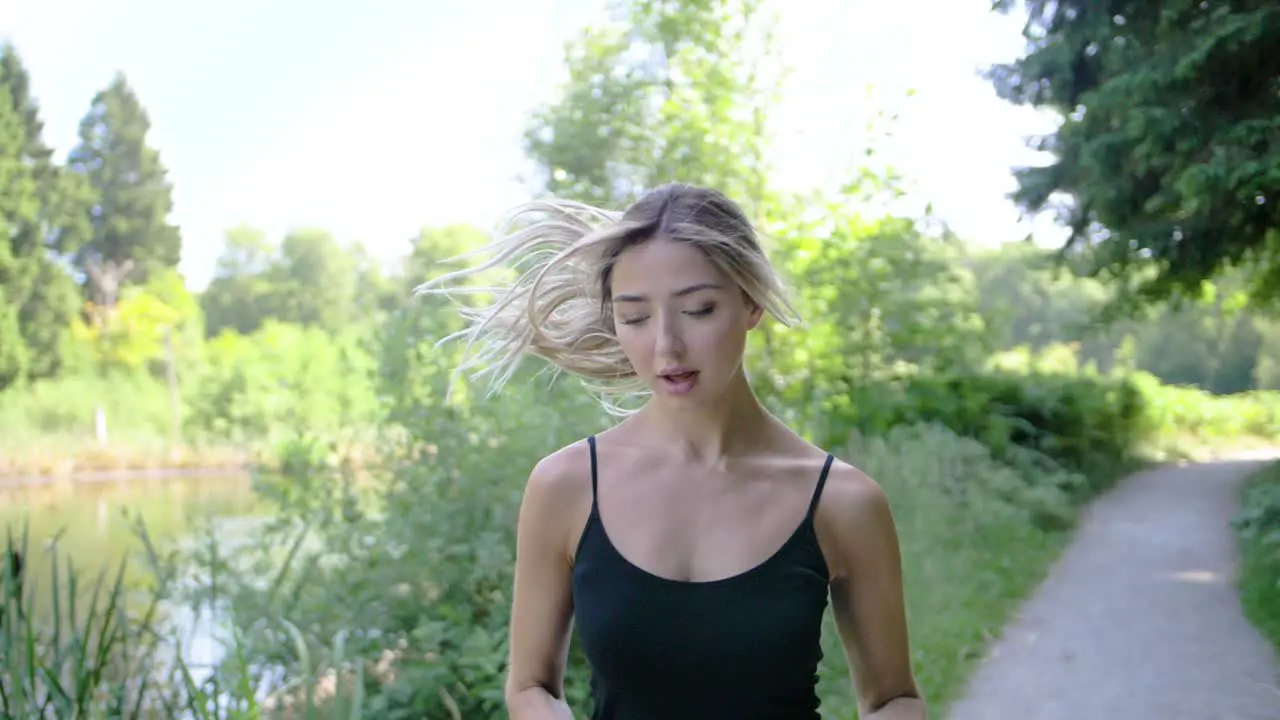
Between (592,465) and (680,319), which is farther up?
(680,319)

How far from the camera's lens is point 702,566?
3.19ft

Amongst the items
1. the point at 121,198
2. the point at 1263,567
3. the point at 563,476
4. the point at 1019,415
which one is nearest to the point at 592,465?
the point at 563,476

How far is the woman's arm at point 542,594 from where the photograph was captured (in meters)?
1.03

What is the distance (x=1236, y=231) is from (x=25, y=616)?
579 cm

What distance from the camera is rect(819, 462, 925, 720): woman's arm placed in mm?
1006

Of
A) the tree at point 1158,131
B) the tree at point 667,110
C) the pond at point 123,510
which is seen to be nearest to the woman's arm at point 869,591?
the pond at point 123,510

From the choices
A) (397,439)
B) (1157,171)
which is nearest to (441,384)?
(397,439)

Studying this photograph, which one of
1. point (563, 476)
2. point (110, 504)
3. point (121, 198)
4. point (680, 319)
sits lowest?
point (110, 504)

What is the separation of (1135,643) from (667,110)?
4.02 meters

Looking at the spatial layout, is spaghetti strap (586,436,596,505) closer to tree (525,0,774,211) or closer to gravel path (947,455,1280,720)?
gravel path (947,455,1280,720)

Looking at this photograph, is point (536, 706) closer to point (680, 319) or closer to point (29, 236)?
point (680, 319)

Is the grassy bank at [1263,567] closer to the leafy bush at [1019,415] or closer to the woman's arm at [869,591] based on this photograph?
the leafy bush at [1019,415]

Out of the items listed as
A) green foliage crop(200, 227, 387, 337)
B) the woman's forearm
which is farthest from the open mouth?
green foliage crop(200, 227, 387, 337)

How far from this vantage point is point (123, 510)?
266cm
